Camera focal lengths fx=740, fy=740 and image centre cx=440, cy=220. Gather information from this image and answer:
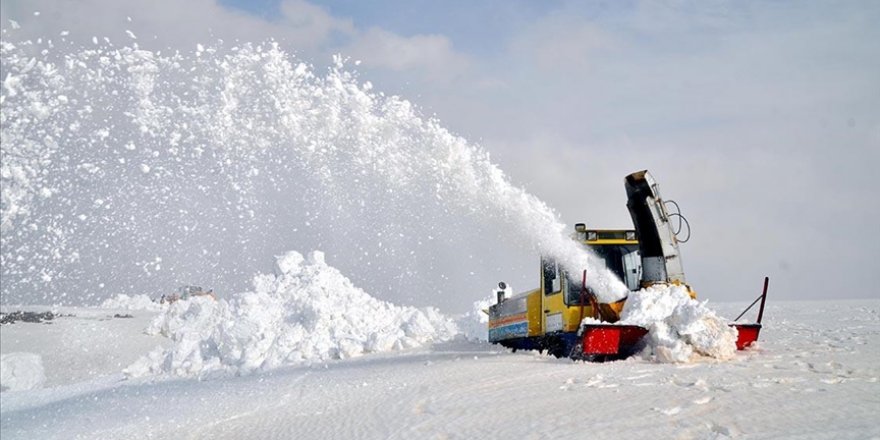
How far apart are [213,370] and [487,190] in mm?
6704

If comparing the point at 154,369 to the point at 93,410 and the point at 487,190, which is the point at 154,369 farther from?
the point at 487,190

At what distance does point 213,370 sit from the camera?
14773 mm

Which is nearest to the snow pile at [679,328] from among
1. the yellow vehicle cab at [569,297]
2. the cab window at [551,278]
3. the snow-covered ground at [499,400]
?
the snow-covered ground at [499,400]

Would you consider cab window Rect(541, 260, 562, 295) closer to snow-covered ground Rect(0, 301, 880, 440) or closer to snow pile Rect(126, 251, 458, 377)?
snow-covered ground Rect(0, 301, 880, 440)

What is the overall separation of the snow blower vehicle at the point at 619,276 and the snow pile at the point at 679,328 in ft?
0.82

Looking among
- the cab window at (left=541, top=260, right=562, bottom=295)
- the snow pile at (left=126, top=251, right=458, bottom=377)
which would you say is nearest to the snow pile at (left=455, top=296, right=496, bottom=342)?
the snow pile at (left=126, top=251, right=458, bottom=377)

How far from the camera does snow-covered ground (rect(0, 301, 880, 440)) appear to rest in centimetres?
564

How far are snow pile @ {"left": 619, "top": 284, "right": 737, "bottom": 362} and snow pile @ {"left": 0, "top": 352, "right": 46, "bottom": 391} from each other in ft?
42.1

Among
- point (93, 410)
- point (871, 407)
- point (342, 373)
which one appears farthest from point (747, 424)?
point (93, 410)

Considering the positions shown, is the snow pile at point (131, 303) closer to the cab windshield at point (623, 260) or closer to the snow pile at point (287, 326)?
the snow pile at point (287, 326)

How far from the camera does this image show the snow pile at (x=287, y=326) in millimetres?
15516

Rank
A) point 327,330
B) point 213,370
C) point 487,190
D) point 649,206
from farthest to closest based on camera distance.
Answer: point 327,330 → point 213,370 → point 487,190 → point 649,206

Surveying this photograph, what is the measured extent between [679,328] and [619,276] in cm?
207

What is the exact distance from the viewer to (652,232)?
10.9 metres
